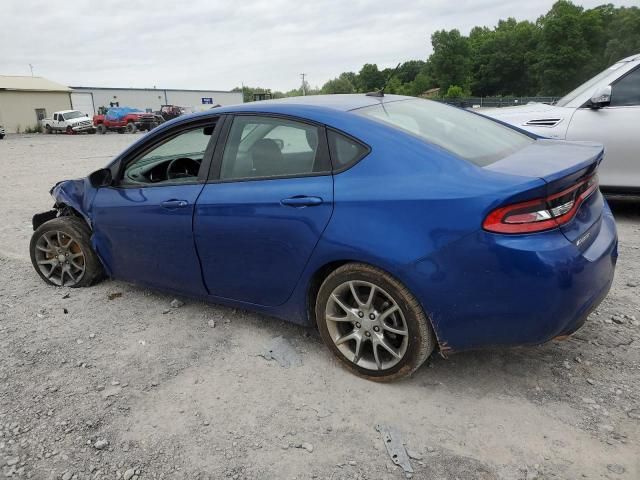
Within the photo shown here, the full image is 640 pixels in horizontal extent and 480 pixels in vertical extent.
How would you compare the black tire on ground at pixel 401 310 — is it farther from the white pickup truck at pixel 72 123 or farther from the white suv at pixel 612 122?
the white pickup truck at pixel 72 123

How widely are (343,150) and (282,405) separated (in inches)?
55.1

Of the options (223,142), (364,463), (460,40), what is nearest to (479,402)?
(364,463)

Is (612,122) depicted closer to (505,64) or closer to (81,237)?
(81,237)

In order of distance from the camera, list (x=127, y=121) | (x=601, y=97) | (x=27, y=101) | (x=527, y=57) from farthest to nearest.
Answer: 1. (x=527, y=57)
2. (x=27, y=101)
3. (x=127, y=121)
4. (x=601, y=97)

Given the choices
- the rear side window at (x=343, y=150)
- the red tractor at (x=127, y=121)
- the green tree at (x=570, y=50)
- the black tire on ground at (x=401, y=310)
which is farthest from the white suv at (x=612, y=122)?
the green tree at (x=570, y=50)

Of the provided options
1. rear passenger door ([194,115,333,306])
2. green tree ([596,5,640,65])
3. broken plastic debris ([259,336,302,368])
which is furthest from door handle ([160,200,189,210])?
green tree ([596,5,640,65])

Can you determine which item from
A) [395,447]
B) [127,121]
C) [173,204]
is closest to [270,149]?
[173,204]

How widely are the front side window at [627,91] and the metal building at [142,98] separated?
4953cm

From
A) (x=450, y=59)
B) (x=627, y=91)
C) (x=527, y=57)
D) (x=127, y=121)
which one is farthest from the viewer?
(x=450, y=59)

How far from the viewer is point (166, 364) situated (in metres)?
3.12

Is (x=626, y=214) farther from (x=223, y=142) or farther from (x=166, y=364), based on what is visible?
(x=166, y=364)

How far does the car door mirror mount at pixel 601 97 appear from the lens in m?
5.23

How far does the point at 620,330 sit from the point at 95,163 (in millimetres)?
14932

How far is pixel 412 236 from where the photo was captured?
7.91 feet
